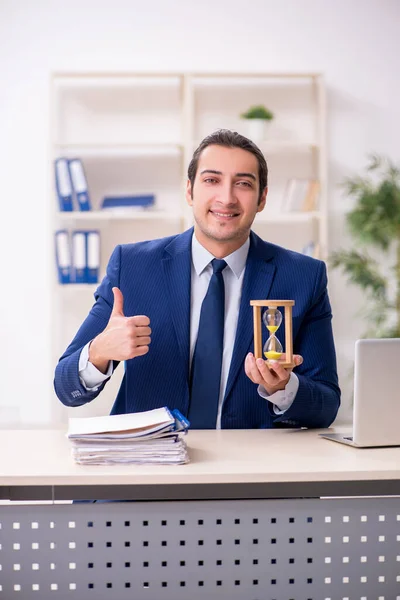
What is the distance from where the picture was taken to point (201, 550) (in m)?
1.63

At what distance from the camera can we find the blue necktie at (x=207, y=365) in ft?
7.15

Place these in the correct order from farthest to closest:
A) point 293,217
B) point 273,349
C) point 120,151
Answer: point 120,151, point 293,217, point 273,349

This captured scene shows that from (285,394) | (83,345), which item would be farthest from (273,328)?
(83,345)

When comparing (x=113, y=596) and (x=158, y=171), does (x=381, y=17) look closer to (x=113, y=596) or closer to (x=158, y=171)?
(x=158, y=171)

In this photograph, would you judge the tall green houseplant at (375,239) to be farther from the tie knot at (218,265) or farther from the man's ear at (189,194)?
the tie knot at (218,265)

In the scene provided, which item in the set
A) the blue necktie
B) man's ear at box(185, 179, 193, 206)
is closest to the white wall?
man's ear at box(185, 179, 193, 206)

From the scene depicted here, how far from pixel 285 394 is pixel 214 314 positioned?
1.12 feet

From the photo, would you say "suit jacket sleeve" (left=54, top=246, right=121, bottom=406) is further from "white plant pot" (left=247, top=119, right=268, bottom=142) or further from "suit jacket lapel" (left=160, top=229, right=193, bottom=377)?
"white plant pot" (left=247, top=119, right=268, bottom=142)

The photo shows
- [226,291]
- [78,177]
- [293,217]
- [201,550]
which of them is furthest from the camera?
[293,217]

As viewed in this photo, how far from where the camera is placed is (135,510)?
1.62 meters

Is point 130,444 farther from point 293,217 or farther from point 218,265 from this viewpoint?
point 293,217

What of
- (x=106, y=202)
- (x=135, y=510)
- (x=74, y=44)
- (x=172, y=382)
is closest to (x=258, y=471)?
(x=135, y=510)

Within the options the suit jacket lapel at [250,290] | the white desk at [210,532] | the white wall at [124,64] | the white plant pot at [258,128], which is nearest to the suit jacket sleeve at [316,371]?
the suit jacket lapel at [250,290]

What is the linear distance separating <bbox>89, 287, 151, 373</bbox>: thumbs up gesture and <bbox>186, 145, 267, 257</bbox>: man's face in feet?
1.49
